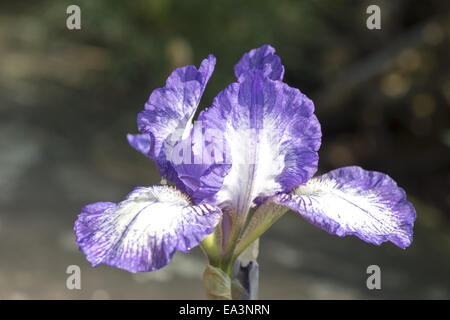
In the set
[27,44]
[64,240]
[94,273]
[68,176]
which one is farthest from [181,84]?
[27,44]

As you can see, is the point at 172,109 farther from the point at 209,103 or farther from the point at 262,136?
the point at 209,103

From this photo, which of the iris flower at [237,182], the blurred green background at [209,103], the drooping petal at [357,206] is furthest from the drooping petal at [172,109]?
the blurred green background at [209,103]

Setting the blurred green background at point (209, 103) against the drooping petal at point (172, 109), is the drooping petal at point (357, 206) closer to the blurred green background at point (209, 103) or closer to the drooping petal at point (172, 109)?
the drooping petal at point (172, 109)

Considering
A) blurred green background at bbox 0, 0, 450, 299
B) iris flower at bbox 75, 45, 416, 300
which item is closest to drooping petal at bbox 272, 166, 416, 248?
iris flower at bbox 75, 45, 416, 300

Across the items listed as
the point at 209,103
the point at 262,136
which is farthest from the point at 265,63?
the point at 209,103

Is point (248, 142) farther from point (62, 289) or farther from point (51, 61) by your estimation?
point (51, 61)

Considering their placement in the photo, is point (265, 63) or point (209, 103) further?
point (209, 103)
